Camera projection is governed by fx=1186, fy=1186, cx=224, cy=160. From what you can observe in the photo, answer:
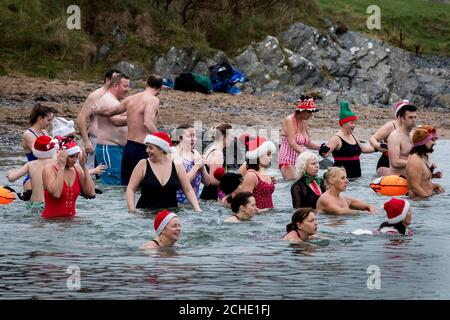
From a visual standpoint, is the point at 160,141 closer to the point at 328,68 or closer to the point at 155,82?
the point at 155,82

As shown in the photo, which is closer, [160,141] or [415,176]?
[160,141]

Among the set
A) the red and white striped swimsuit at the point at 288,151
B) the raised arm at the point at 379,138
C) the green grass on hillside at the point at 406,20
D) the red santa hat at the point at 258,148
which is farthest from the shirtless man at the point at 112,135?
the green grass on hillside at the point at 406,20

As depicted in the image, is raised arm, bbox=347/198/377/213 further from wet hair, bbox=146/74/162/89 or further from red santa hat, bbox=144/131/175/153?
wet hair, bbox=146/74/162/89

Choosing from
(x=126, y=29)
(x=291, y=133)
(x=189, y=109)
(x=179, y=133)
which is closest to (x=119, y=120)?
(x=179, y=133)

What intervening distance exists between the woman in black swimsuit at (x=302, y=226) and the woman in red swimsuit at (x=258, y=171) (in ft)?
5.44

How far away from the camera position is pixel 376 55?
3622 cm

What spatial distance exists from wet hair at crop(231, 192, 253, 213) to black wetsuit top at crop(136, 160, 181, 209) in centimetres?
70

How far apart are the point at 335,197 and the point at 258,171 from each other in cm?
104

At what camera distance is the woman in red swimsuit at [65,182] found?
13.4 metres

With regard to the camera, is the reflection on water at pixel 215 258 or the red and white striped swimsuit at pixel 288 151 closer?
the reflection on water at pixel 215 258

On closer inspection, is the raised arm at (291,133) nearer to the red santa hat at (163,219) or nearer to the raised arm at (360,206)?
the raised arm at (360,206)

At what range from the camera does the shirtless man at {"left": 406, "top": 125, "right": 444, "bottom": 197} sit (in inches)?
653

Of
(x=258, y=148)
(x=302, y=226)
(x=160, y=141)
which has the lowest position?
(x=302, y=226)

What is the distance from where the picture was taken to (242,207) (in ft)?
47.2
